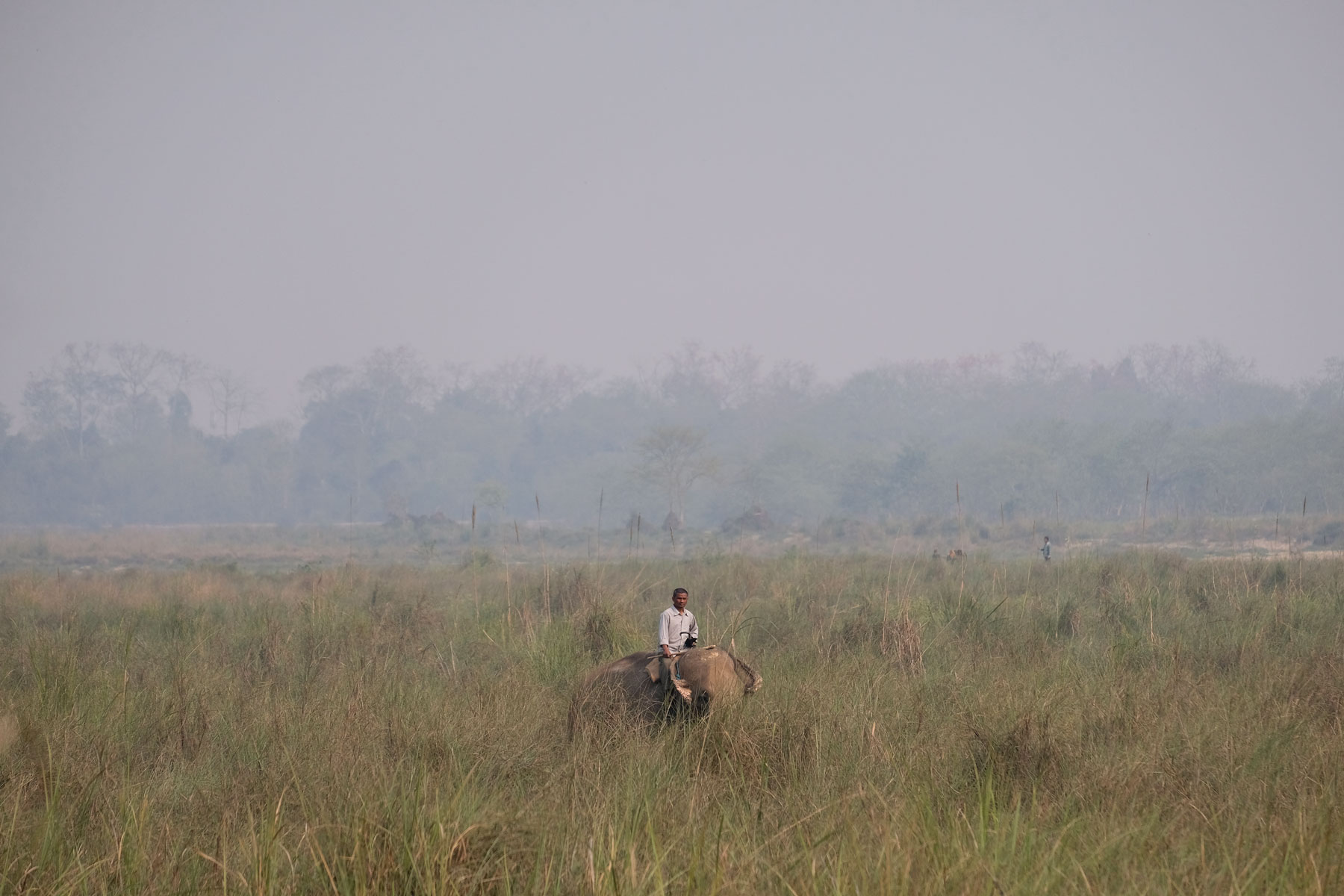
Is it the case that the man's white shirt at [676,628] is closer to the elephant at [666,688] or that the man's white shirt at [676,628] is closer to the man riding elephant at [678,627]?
the man riding elephant at [678,627]

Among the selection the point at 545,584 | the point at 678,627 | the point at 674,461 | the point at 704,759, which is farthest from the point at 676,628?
the point at 674,461

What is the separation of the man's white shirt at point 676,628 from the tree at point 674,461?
57765mm

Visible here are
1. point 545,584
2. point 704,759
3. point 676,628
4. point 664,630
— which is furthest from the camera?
point 545,584

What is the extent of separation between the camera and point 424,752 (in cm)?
532

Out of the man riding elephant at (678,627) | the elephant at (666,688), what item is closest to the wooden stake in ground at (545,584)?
the man riding elephant at (678,627)

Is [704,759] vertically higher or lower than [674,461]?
lower

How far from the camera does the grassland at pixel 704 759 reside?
351cm

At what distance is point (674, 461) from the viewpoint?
66.9m

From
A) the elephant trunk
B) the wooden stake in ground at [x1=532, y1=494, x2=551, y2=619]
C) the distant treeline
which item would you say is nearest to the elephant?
the elephant trunk

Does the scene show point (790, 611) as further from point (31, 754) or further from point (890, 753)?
point (31, 754)

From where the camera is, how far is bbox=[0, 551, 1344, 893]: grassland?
3.51 metres

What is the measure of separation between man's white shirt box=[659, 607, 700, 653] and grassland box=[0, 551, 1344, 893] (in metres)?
0.61

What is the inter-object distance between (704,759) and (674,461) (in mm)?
61636

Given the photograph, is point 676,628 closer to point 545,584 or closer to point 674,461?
point 545,584
